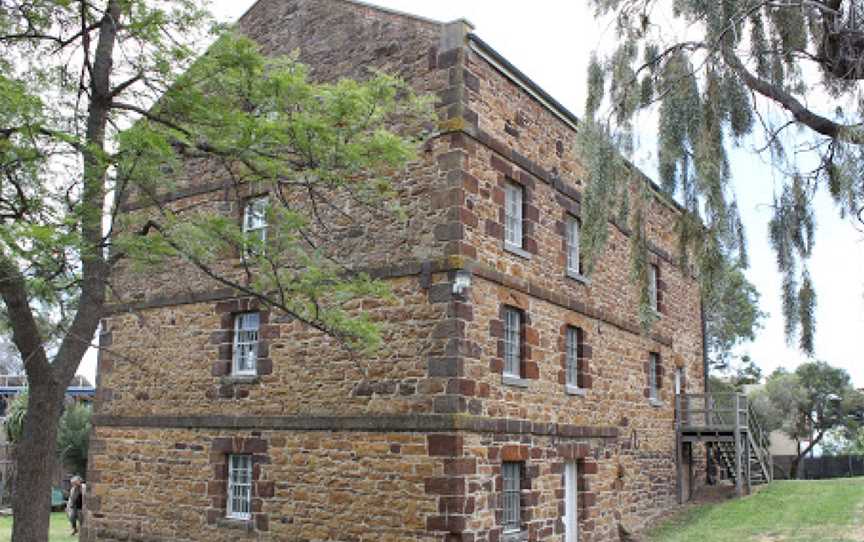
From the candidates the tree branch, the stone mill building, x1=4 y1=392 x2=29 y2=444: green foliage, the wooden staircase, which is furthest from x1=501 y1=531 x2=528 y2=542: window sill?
x1=4 y1=392 x2=29 y2=444: green foliage

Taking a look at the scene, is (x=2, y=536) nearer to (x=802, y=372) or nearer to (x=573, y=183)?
(x=573, y=183)

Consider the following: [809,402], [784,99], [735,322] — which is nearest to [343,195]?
[784,99]

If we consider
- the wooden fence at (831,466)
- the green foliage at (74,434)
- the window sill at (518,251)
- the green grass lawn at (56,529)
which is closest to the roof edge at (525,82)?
the window sill at (518,251)

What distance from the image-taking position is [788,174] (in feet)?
29.3

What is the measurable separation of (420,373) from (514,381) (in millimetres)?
1787

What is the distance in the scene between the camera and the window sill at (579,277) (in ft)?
49.1

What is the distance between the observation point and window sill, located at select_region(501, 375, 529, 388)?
40.9 feet

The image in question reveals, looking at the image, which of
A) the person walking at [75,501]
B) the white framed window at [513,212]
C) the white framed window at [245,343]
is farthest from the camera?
the person walking at [75,501]

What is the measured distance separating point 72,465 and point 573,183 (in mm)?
20431

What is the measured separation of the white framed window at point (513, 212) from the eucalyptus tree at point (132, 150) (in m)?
3.43

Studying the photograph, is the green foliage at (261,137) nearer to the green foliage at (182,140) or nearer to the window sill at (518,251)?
the green foliage at (182,140)

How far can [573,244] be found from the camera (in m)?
15.6

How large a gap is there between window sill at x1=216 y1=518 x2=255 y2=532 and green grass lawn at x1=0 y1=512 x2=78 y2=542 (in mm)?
5770

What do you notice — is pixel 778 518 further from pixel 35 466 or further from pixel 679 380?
pixel 35 466
